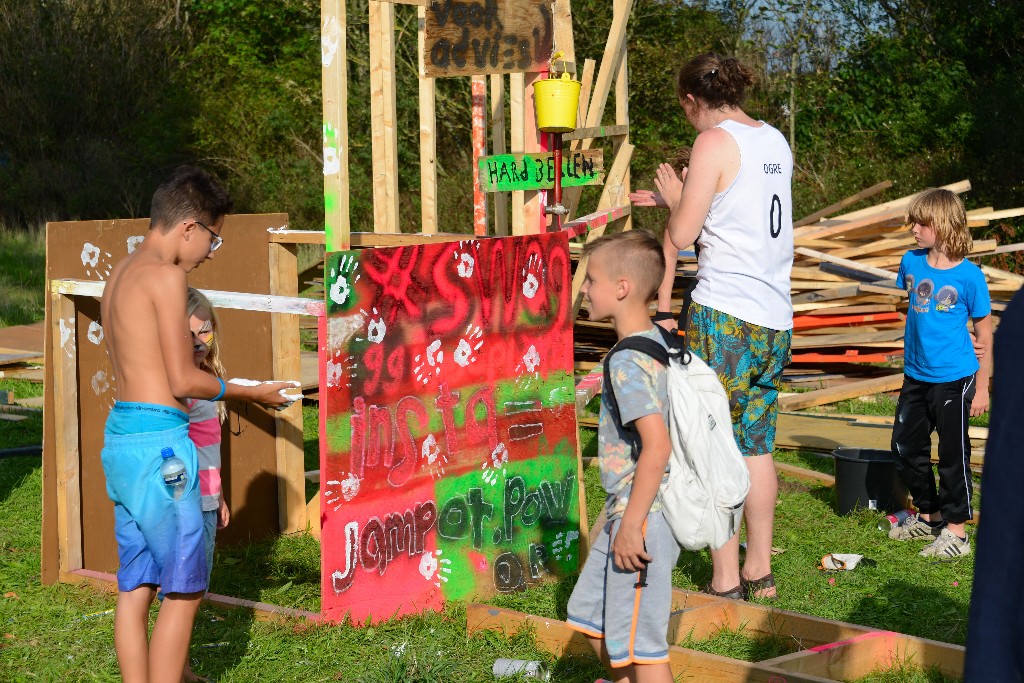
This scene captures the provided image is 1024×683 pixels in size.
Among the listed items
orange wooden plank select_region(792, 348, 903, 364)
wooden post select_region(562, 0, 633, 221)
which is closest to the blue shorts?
wooden post select_region(562, 0, 633, 221)

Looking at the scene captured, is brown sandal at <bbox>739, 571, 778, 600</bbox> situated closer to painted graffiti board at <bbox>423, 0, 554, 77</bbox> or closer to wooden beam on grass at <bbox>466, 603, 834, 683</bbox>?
wooden beam on grass at <bbox>466, 603, 834, 683</bbox>

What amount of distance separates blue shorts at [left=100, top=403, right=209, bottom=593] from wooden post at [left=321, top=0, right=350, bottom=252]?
4.31 feet

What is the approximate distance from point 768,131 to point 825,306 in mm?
7812

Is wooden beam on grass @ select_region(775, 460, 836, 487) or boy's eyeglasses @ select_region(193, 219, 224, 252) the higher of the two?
boy's eyeglasses @ select_region(193, 219, 224, 252)

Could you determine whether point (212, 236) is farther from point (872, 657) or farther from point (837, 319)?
point (837, 319)

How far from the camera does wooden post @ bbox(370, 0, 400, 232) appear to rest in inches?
260

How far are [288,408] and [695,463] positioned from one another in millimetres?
3619

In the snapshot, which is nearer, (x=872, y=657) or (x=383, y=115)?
(x=872, y=657)

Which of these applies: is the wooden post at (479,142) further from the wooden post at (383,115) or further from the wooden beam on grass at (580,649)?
the wooden beam on grass at (580,649)

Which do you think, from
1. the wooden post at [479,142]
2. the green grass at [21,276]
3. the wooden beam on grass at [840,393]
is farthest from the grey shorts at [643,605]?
the green grass at [21,276]

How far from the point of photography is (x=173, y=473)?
3852 mm

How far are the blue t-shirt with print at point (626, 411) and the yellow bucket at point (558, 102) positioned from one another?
203cm

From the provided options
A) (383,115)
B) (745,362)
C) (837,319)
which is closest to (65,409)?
(383,115)

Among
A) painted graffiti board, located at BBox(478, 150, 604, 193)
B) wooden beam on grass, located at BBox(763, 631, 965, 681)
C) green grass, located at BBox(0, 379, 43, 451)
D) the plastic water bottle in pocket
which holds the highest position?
painted graffiti board, located at BBox(478, 150, 604, 193)
